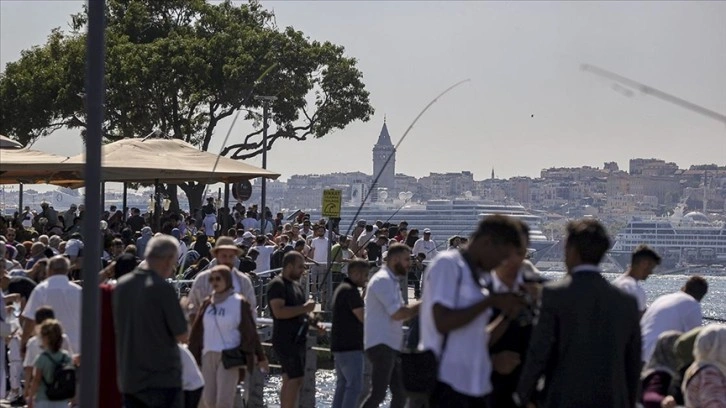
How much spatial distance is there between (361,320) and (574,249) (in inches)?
172

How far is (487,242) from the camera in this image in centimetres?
681

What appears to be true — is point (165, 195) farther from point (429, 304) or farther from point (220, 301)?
point (429, 304)

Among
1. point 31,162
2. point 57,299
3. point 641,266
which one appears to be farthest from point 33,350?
point 31,162

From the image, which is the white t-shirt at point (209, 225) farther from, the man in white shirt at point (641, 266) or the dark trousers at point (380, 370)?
the man in white shirt at point (641, 266)

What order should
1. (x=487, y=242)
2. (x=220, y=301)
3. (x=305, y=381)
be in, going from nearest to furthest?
(x=487, y=242) → (x=220, y=301) → (x=305, y=381)

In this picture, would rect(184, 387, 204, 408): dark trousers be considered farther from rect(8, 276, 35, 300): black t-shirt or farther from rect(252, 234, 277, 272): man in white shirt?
rect(252, 234, 277, 272): man in white shirt

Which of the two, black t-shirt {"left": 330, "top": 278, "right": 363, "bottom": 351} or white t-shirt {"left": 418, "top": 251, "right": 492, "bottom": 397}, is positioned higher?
white t-shirt {"left": 418, "top": 251, "right": 492, "bottom": 397}

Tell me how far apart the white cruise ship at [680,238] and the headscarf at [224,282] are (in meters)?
123

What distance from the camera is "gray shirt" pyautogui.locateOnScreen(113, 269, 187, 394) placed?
8516 millimetres

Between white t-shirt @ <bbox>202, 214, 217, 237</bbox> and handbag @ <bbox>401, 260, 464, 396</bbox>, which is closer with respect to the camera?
handbag @ <bbox>401, 260, 464, 396</bbox>

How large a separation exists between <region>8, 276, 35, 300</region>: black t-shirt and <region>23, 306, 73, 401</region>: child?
2.15 metres

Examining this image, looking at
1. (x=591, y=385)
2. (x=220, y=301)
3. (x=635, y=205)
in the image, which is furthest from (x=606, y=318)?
(x=635, y=205)

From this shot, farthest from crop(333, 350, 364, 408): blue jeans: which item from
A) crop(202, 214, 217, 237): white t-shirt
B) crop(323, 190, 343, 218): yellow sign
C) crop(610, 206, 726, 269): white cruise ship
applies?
crop(610, 206, 726, 269): white cruise ship

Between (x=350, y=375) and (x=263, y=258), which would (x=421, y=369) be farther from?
(x=263, y=258)
